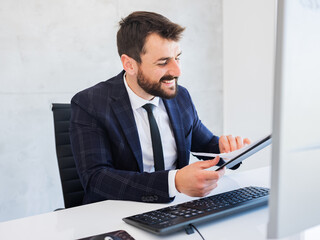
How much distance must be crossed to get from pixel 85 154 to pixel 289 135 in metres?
0.91

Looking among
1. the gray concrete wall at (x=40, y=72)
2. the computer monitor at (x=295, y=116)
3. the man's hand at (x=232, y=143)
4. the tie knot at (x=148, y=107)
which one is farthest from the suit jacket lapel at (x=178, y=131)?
the gray concrete wall at (x=40, y=72)

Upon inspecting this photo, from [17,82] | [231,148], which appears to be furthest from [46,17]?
[231,148]

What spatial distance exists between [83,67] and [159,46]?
4.32 ft

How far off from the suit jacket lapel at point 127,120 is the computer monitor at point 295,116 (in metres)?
0.91

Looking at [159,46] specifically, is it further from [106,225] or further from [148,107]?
[106,225]

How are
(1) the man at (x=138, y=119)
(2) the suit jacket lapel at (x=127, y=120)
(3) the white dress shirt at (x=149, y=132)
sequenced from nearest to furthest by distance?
1. (1) the man at (x=138, y=119)
2. (2) the suit jacket lapel at (x=127, y=120)
3. (3) the white dress shirt at (x=149, y=132)

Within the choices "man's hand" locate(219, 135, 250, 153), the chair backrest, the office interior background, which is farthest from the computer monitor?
the office interior background

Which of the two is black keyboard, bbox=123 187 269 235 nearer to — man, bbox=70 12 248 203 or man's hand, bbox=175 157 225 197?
man's hand, bbox=175 157 225 197

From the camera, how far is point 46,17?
238 cm

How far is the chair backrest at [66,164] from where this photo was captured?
53.9 inches

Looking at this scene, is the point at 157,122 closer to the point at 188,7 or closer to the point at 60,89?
the point at 60,89

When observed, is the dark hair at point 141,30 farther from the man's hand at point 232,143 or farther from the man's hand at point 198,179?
the man's hand at point 198,179

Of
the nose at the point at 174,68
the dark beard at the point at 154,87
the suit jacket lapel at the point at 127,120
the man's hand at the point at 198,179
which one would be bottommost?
the man's hand at the point at 198,179

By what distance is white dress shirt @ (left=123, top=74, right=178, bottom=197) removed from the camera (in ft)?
4.66
